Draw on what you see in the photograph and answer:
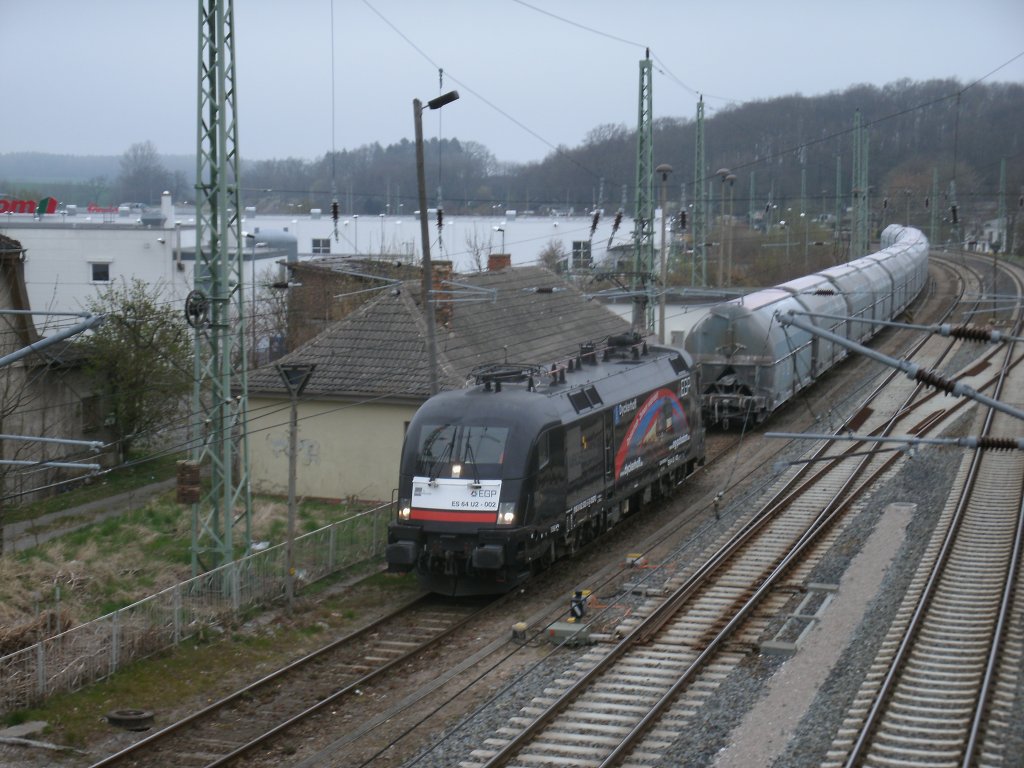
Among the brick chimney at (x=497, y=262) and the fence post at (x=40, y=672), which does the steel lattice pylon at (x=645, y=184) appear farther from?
the fence post at (x=40, y=672)

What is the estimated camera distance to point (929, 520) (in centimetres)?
2270

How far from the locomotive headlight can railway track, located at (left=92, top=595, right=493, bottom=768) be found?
1.55 meters

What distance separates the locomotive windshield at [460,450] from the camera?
18266mm

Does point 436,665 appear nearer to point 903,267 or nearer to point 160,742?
point 160,742

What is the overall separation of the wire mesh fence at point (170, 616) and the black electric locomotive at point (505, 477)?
2.19 meters

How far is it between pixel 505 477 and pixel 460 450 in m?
0.91

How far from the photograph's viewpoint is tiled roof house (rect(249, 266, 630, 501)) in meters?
26.2

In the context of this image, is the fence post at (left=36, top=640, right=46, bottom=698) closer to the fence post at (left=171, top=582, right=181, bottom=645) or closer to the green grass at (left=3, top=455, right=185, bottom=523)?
the fence post at (left=171, top=582, right=181, bottom=645)

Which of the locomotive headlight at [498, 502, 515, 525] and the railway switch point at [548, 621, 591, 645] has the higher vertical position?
the locomotive headlight at [498, 502, 515, 525]

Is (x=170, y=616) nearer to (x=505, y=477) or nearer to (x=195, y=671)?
(x=195, y=671)

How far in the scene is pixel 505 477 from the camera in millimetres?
18047

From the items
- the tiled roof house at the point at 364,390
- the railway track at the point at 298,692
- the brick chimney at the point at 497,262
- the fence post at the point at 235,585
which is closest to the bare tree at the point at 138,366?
the tiled roof house at the point at 364,390

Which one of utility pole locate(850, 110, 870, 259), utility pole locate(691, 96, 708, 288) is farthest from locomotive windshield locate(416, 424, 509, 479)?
utility pole locate(850, 110, 870, 259)

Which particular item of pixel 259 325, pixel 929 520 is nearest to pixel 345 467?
pixel 929 520
